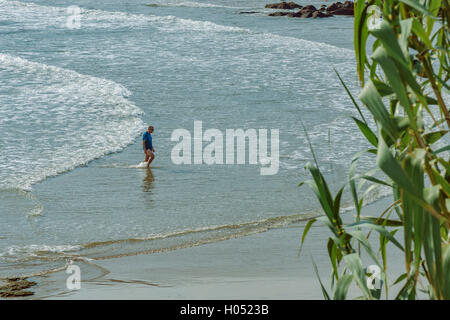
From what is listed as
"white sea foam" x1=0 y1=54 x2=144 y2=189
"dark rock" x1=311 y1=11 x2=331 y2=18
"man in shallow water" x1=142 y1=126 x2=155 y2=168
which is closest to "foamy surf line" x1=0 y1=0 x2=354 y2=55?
"dark rock" x1=311 y1=11 x2=331 y2=18

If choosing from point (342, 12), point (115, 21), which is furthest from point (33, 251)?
point (342, 12)

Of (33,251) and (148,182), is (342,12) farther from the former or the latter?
(33,251)

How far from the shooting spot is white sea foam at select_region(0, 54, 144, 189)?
44.4 ft

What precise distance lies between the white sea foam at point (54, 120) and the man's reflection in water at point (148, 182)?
162cm

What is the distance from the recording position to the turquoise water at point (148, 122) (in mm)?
9859

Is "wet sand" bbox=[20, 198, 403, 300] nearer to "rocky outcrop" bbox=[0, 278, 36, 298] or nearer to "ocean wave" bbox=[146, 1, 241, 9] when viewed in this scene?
"rocky outcrop" bbox=[0, 278, 36, 298]

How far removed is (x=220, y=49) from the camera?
26.6 metres

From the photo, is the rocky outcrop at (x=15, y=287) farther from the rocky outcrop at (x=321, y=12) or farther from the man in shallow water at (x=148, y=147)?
the rocky outcrop at (x=321, y=12)

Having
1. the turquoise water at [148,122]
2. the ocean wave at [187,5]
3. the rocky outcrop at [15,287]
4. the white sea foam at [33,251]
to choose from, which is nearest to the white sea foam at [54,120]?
the turquoise water at [148,122]

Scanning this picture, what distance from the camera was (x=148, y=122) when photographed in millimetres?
16875

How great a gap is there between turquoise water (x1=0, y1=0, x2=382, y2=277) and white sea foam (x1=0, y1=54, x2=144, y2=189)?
0.16 feet

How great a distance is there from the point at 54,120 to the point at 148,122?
229 centimetres

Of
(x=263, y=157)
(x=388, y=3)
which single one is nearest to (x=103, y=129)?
(x=263, y=157)

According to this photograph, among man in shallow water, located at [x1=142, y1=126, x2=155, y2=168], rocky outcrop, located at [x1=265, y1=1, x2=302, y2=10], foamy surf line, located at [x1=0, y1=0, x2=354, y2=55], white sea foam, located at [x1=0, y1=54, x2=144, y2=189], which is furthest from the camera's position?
rocky outcrop, located at [x1=265, y1=1, x2=302, y2=10]
